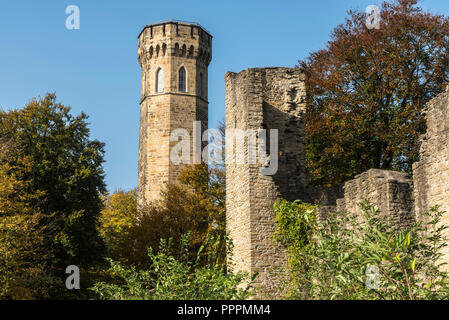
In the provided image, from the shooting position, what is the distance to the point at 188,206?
29062mm

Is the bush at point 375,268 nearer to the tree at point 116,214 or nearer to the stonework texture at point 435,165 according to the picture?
the stonework texture at point 435,165

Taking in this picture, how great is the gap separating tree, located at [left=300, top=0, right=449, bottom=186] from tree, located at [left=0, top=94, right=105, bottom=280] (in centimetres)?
1004

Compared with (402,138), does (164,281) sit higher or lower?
lower

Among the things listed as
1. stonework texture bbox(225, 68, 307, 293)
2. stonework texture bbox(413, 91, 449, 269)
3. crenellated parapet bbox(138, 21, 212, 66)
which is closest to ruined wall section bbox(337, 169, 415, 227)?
stonework texture bbox(413, 91, 449, 269)

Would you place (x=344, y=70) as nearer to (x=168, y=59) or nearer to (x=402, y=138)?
(x=402, y=138)

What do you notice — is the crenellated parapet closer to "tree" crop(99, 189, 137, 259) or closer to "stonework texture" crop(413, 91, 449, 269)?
"tree" crop(99, 189, 137, 259)

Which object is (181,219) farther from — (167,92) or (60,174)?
(167,92)

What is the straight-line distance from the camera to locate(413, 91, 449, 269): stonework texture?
1120 centimetres

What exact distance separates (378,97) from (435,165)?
10580 mm

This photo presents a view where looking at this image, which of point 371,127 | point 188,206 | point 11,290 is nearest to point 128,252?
point 188,206

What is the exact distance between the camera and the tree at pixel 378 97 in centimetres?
2153

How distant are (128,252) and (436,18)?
16794 mm

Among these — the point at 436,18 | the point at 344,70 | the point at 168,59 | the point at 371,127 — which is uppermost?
the point at 168,59

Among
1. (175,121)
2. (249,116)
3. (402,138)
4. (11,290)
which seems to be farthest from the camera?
(175,121)
